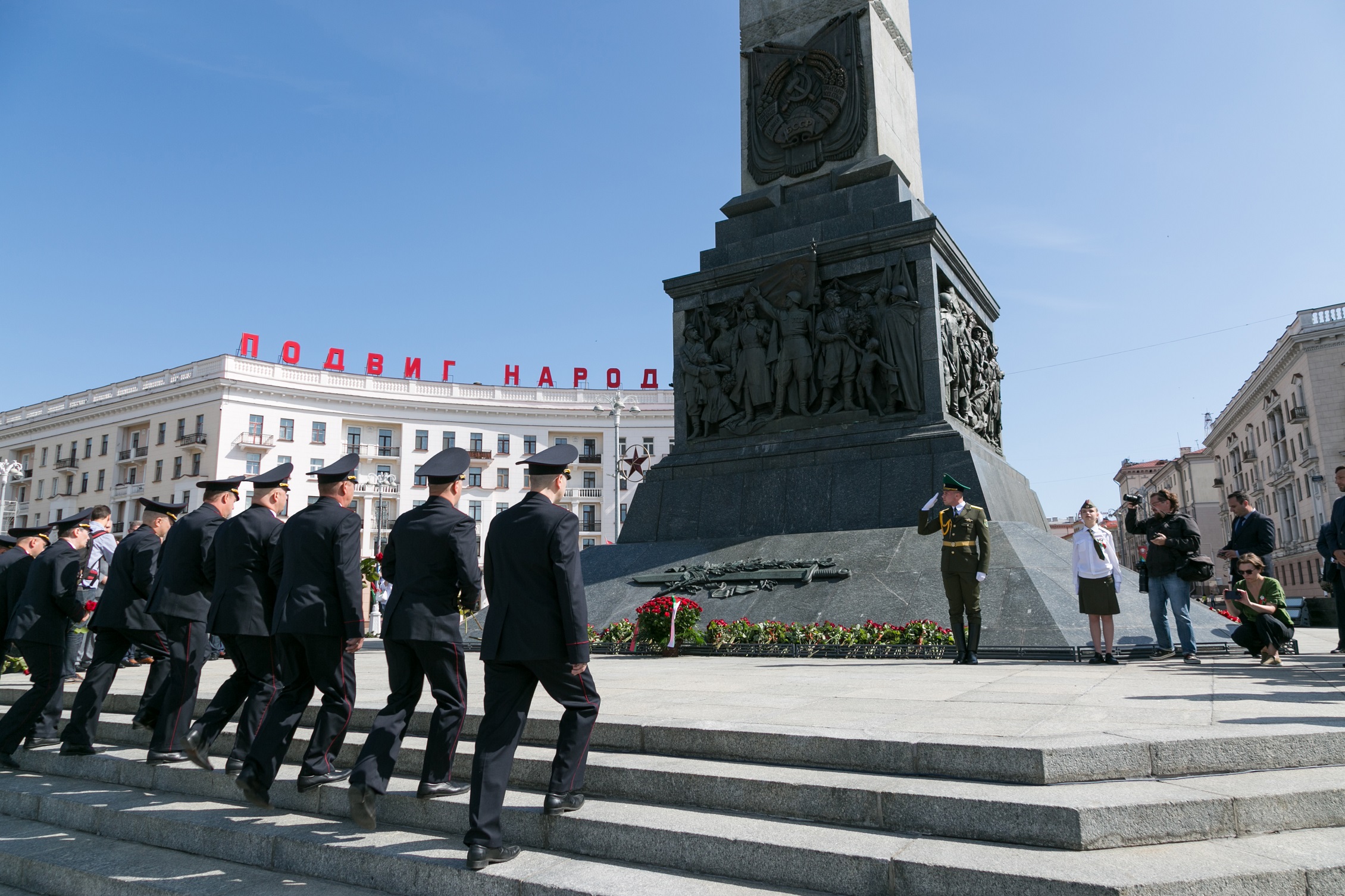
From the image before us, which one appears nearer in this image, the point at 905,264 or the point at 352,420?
the point at 905,264

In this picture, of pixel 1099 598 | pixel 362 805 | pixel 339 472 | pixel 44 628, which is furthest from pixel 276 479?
pixel 1099 598

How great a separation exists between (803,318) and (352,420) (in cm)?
5488

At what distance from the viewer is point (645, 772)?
466cm

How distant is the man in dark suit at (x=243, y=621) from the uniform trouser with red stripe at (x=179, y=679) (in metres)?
0.13

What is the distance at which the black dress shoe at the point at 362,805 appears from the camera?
458 cm

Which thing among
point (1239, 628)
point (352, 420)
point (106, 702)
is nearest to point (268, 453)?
point (352, 420)

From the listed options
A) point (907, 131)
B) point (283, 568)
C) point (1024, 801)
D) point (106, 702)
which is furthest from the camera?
point (907, 131)

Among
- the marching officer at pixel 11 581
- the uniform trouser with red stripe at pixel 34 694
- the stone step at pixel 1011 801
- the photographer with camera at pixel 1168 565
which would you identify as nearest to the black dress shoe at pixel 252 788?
the stone step at pixel 1011 801

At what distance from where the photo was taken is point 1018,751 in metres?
4.07

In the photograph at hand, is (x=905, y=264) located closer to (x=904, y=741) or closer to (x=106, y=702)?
(x=904, y=741)

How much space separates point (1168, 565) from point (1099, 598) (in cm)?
96

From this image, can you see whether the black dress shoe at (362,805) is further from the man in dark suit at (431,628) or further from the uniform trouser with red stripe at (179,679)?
the uniform trouser with red stripe at (179,679)

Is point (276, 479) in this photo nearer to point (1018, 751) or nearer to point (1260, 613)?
point (1018, 751)

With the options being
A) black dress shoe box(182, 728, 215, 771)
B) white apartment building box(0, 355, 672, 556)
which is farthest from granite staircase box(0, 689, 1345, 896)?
white apartment building box(0, 355, 672, 556)
